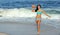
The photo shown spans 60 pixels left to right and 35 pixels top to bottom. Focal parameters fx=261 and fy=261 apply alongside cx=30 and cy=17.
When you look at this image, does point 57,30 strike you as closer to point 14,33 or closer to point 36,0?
point 14,33

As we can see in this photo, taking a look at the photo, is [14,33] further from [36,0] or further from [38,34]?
[36,0]

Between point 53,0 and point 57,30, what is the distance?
50975 millimetres

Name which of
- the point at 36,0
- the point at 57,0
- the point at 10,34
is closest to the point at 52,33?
the point at 10,34

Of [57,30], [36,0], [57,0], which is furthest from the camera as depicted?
[36,0]

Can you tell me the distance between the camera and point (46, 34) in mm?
13945

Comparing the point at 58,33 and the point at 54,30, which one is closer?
the point at 58,33

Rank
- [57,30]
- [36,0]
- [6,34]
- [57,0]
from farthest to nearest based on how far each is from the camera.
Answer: [36,0] → [57,0] → [57,30] → [6,34]

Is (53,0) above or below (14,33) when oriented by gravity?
above

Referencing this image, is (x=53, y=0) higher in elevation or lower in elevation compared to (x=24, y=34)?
higher

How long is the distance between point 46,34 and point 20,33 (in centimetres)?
145

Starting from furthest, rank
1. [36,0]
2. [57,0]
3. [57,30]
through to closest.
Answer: [36,0] < [57,0] < [57,30]

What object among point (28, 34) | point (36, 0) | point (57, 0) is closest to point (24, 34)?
point (28, 34)

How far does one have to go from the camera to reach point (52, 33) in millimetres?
14305

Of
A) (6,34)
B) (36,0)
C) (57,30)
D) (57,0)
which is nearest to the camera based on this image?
(6,34)
